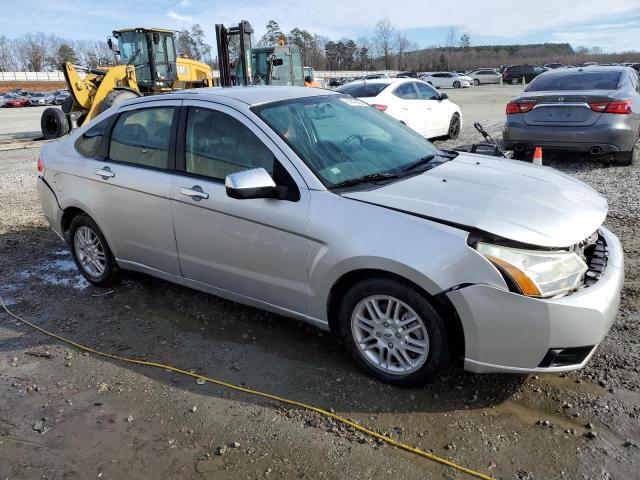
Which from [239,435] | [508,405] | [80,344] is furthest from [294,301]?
[80,344]

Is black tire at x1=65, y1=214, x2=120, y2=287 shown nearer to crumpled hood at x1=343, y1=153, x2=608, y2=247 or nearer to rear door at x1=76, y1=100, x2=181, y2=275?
rear door at x1=76, y1=100, x2=181, y2=275

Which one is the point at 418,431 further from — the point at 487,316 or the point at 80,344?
the point at 80,344

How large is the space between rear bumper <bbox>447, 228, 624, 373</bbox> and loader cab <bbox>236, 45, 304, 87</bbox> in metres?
17.2

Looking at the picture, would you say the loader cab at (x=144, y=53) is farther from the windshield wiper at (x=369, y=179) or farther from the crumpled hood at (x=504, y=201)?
the crumpled hood at (x=504, y=201)

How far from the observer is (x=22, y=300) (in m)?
4.63

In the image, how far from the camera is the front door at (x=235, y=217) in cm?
323

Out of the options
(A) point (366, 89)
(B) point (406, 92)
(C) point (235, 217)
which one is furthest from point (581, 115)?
(C) point (235, 217)

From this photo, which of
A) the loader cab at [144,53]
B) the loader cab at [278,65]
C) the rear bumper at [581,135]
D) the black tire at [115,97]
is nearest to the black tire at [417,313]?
the rear bumper at [581,135]

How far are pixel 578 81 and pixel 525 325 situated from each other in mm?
7272

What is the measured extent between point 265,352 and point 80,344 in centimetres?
142

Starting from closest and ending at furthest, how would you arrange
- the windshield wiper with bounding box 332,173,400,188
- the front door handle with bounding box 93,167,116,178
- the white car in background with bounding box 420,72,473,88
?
the windshield wiper with bounding box 332,173,400,188 < the front door handle with bounding box 93,167,116,178 < the white car in background with bounding box 420,72,473,88

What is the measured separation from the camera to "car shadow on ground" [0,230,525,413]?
3.05 metres

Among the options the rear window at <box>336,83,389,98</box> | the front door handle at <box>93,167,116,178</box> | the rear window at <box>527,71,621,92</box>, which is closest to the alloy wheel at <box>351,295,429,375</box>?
the front door handle at <box>93,167,116,178</box>

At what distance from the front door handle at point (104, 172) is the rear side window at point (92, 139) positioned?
0.77ft
